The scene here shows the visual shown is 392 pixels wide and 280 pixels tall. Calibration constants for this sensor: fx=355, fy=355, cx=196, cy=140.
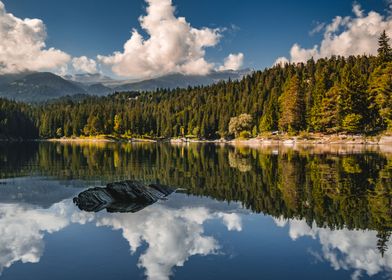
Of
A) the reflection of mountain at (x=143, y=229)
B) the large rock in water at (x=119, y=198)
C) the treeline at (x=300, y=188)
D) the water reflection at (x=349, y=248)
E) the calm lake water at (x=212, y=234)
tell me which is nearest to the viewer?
the calm lake water at (x=212, y=234)

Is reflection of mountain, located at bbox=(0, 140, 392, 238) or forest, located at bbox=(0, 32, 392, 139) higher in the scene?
forest, located at bbox=(0, 32, 392, 139)

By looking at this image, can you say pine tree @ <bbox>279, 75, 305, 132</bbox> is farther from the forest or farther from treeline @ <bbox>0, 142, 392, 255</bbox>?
treeline @ <bbox>0, 142, 392, 255</bbox>

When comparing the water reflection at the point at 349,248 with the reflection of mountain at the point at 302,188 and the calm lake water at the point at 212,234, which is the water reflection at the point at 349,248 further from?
the reflection of mountain at the point at 302,188

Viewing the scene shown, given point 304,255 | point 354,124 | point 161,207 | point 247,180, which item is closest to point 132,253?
point 304,255

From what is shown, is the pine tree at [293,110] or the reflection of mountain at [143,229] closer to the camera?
the reflection of mountain at [143,229]

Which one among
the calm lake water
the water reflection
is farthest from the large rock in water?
the water reflection

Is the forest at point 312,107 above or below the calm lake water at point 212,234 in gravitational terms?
above

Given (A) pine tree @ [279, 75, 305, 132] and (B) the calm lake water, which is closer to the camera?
(B) the calm lake water

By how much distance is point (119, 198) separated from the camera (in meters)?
28.0

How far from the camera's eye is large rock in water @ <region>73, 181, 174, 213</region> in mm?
25547

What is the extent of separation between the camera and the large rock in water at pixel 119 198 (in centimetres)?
2555

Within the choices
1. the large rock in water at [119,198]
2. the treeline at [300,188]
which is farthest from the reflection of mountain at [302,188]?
the large rock in water at [119,198]

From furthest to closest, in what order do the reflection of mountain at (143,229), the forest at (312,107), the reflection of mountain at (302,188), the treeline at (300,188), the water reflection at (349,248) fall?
1. the forest at (312,107)
2. the reflection of mountain at (302,188)
3. the treeline at (300,188)
4. the reflection of mountain at (143,229)
5. the water reflection at (349,248)

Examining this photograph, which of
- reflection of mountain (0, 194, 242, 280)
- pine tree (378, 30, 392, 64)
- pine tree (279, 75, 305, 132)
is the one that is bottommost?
reflection of mountain (0, 194, 242, 280)
